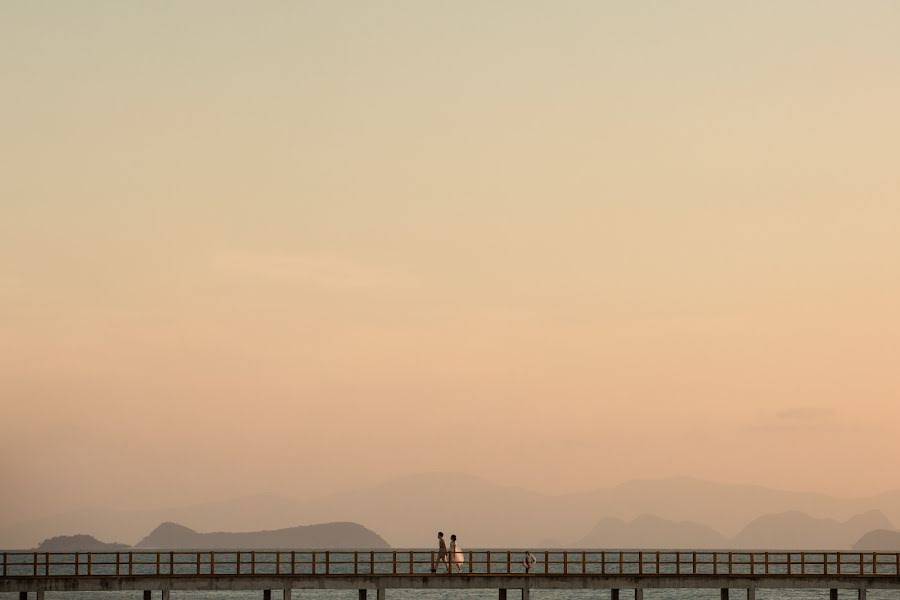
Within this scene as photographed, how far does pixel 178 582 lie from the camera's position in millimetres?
48406

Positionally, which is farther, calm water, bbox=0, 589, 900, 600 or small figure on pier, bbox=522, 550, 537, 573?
calm water, bbox=0, 589, 900, 600

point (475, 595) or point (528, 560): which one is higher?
point (528, 560)

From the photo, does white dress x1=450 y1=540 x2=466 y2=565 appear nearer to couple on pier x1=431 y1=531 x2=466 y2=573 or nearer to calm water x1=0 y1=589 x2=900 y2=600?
couple on pier x1=431 y1=531 x2=466 y2=573

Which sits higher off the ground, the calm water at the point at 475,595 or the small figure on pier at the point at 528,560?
the small figure on pier at the point at 528,560

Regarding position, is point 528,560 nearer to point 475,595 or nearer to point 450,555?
point 450,555

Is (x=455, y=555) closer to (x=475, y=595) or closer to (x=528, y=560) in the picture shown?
(x=528, y=560)

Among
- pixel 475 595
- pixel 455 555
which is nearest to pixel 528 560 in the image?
pixel 455 555

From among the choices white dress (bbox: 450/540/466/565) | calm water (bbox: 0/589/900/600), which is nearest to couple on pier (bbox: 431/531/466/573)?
white dress (bbox: 450/540/466/565)

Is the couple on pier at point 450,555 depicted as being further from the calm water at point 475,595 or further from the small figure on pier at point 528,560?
the calm water at point 475,595

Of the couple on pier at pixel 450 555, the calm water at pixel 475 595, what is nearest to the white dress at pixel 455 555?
the couple on pier at pixel 450 555

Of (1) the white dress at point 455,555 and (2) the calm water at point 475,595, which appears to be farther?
(2) the calm water at point 475,595

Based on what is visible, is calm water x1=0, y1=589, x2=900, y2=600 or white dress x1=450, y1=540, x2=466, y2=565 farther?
calm water x1=0, y1=589, x2=900, y2=600

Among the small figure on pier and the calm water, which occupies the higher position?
the small figure on pier

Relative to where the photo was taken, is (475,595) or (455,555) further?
(475,595)
